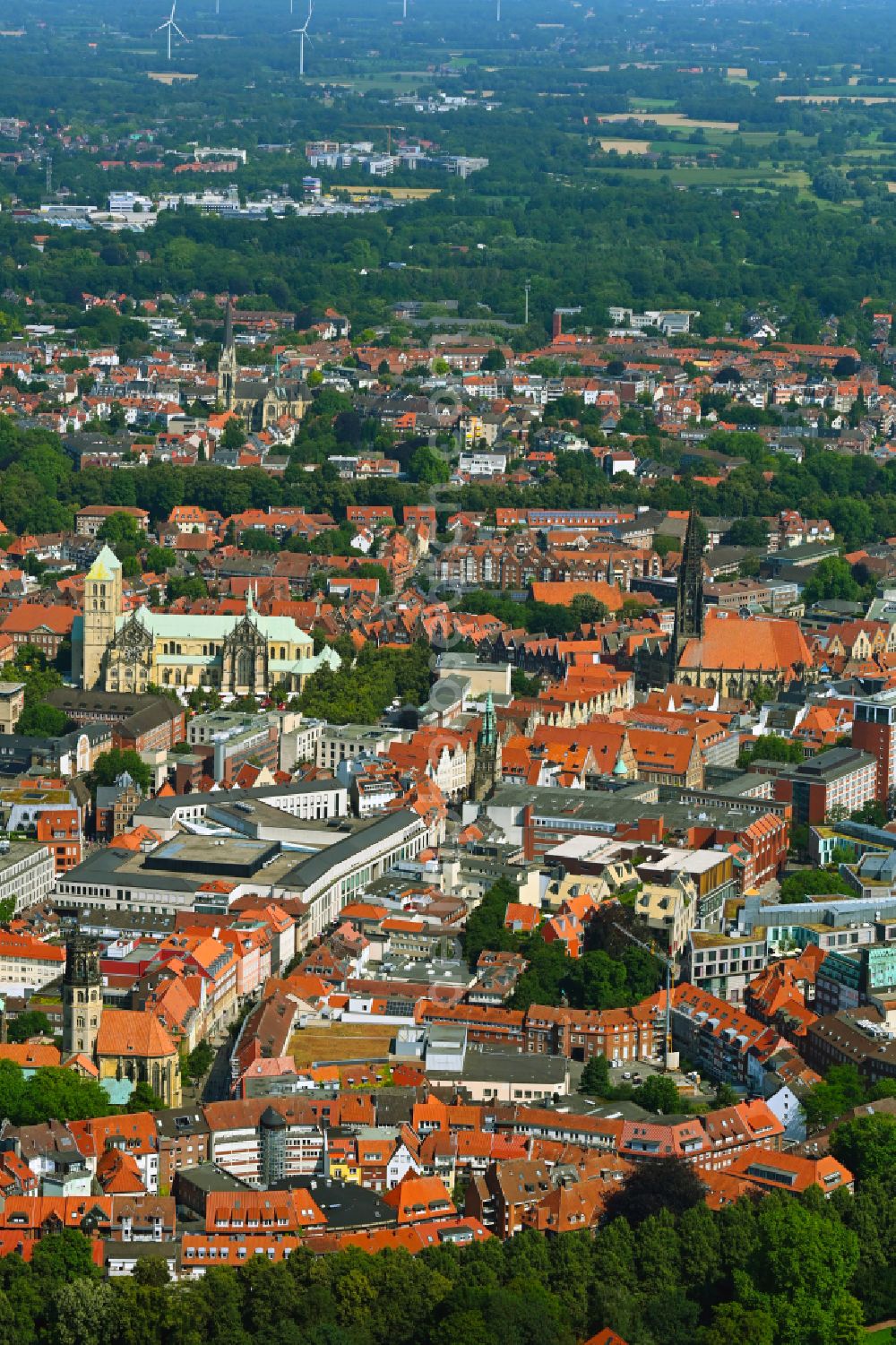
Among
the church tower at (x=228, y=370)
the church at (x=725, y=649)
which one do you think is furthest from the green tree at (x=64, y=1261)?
the church tower at (x=228, y=370)

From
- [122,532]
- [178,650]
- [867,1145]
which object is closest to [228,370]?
[122,532]

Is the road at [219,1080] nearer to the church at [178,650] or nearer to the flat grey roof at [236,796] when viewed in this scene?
the flat grey roof at [236,796]

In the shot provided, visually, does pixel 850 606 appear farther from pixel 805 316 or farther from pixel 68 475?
pixel 805 316

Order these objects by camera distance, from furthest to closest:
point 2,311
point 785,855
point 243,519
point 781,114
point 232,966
A: point 781,114 → point 2,311 → point 243,519 → point 785,855 → point 232,966

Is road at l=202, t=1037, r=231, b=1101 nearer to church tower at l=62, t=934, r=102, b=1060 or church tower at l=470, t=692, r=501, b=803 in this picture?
church tower at l=62, t=934, r=102, b=1060

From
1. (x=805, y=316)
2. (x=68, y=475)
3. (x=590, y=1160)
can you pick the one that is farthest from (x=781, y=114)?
(x=590, y=1160)

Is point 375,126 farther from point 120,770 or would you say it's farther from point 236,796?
point 236,796
